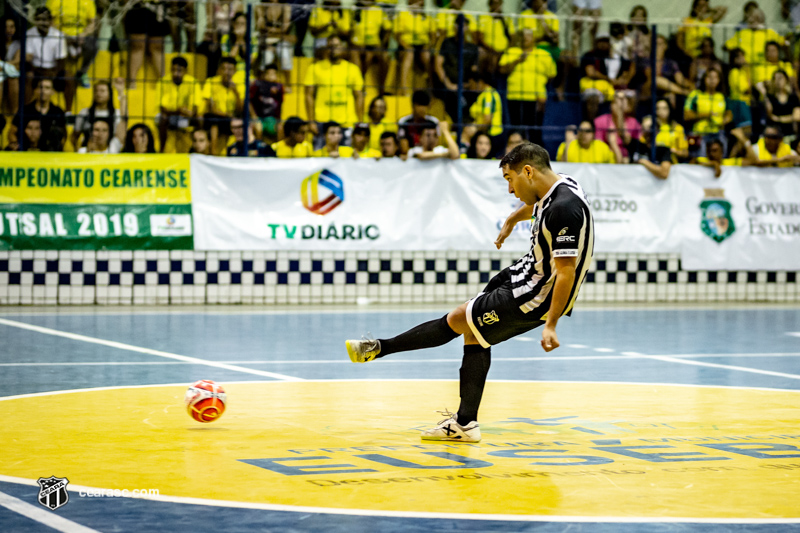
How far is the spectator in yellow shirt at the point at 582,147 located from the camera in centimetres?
1869

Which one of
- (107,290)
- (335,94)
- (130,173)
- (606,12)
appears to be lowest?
(107,290)

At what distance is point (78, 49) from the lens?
54.9ft

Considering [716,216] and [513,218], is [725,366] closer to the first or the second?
[513,218]

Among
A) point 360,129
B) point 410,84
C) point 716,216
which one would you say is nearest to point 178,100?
point 360,129

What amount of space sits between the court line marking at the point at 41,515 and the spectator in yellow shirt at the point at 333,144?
13077 mm

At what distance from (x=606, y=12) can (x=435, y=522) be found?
1760 centimetres

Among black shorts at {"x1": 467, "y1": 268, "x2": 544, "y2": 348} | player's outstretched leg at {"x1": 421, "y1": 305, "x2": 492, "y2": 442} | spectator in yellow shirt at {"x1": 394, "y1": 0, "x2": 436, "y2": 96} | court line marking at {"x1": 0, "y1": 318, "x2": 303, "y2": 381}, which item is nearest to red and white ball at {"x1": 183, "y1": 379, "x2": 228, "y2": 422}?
player's outstretched leg at {"x1": 421, "y1": 305, "x2": 492, "y2": 442}

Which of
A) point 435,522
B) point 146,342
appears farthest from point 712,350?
point 435,522

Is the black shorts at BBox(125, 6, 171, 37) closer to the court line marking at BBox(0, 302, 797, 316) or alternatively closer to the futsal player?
the court line marking at BBox(0, 302, 797, 316)

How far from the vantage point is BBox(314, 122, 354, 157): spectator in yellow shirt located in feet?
58.0

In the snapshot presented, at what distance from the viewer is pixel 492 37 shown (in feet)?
61.1

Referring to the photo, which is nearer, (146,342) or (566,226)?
(566,226)

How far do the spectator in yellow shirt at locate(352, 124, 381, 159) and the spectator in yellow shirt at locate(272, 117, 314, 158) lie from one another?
665 millimetres

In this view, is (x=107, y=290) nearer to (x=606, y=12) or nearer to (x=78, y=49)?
(x=78, y=49)
